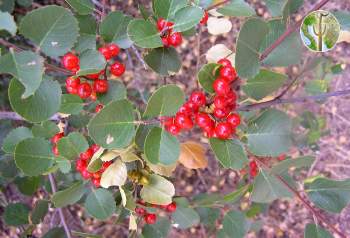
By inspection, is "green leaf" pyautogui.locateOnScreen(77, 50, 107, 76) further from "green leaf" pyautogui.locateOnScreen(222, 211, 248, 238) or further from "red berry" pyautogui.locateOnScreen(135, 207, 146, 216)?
"green leaf" pyautogui.locateOnScreen(222, 211, 248, 238)

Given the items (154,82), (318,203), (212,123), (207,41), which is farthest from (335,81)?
(212,123)

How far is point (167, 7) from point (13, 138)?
25.8 inches

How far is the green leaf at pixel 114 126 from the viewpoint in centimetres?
95

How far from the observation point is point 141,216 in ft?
4.61

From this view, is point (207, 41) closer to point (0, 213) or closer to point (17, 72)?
point (0, 213)

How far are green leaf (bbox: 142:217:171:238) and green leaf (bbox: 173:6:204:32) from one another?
781 mm

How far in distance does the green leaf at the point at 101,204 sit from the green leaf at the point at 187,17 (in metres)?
0.59

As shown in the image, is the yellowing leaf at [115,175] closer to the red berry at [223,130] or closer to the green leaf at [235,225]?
the red berry at [223,130]

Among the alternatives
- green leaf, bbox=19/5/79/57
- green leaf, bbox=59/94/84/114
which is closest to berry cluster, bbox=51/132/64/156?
green leaf, bbox=59/94/84/114

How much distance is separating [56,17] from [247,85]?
494mm

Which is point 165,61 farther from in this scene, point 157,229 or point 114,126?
point 157,229

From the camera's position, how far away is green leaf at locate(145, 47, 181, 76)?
1149mm

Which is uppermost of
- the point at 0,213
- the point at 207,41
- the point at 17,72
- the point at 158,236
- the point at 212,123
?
the point at 17,72

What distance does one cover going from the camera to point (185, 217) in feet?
4.86
